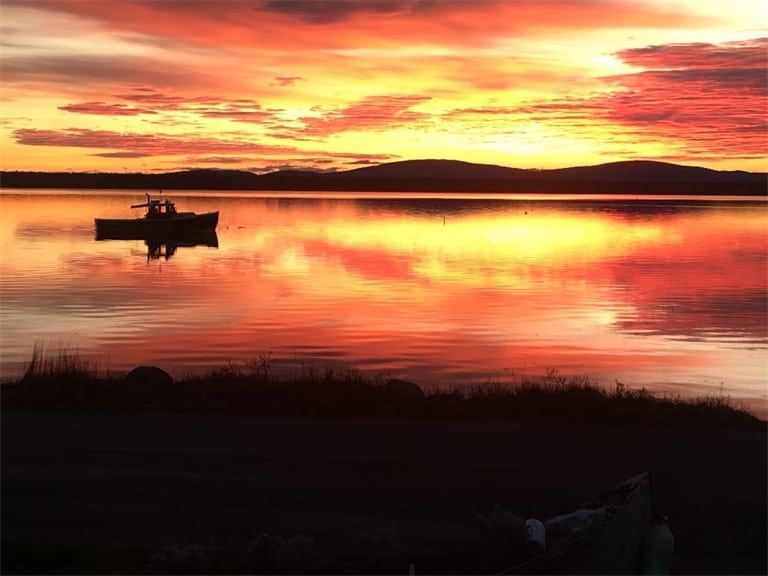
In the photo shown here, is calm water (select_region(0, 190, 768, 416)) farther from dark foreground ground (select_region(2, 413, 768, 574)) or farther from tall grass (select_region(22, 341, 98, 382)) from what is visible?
dark foreground ground (select_region(2, 413, 768, 574))

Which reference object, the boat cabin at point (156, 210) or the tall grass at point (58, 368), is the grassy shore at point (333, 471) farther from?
the boat cabin at point (156, 210)

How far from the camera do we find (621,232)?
74.1 metres

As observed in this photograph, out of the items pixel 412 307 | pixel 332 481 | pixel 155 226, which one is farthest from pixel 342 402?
pixel 155 226

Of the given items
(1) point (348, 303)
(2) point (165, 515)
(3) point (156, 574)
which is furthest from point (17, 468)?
(1) point (348, 303)

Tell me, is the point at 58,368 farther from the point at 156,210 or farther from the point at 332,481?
the point at 156,210

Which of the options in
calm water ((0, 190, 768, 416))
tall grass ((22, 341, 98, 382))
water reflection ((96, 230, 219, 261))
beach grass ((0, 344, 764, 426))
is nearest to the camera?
beach grass ((0, 344, 764, 426))

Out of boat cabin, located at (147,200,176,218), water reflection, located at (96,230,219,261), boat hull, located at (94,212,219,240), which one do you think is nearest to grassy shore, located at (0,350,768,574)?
water reflection, located at (96,230,219,261)

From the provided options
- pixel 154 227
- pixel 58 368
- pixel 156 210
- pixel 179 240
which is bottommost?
pixel 179 240

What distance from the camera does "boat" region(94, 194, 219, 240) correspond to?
6328cm

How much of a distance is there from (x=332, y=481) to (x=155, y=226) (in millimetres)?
55677

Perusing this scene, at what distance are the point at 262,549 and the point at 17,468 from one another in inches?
150

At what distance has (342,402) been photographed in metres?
13.2

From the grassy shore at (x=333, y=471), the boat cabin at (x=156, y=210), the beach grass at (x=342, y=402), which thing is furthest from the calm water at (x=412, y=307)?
the grassy shore at (x=333, y=471)

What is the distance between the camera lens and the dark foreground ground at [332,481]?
8.25m
